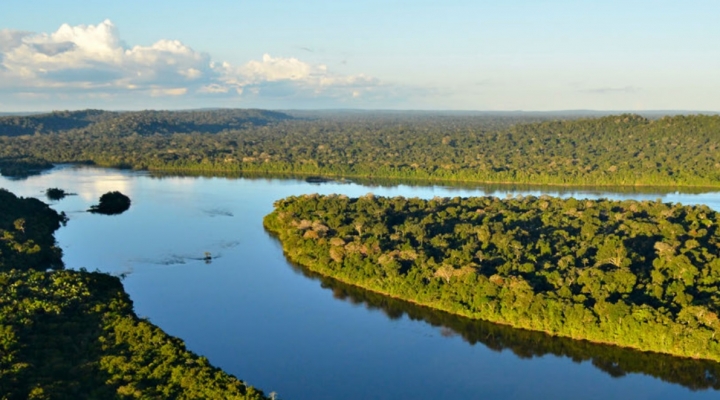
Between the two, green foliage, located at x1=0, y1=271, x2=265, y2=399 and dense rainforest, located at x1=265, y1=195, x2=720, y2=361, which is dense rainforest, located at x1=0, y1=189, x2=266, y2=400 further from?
dense rainforest, located at x1=265, y1=195, x2=720, y2=361

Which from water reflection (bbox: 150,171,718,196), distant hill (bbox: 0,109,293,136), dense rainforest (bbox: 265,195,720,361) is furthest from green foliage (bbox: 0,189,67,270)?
distant hill (bbox: 0,109,293,136)

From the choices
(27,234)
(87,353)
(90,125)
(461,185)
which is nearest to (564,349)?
(87,353)

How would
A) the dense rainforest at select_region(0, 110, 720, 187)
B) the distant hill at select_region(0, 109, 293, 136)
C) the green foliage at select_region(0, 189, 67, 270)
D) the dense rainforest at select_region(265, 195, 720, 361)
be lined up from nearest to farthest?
the dense rainforest at select_region(265, 195, 720, 361) < the green foliage at select_region(0, 189, 67, 270) < the dense rainforest at select_region(0, 110, 720, 187) < the distant hill at select_region(0, 109, 293, 136)

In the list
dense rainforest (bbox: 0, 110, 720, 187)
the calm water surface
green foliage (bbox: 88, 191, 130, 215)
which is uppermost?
dense rainforest (bbox: 0, 110, 720, 187)

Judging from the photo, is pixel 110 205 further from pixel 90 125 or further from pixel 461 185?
pixel 90 125

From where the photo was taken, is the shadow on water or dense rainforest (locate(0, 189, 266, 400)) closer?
dense rainforest (locate(0, 189, 266, 400))

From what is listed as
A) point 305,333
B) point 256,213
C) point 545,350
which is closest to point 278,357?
point 305,333

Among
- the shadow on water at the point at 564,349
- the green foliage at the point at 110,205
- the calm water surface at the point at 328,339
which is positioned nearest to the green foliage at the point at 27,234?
the calm water surface at the point at 328,339
